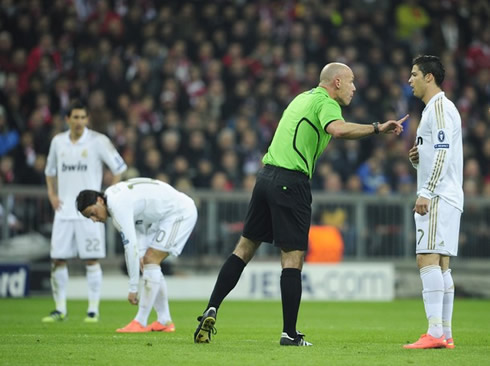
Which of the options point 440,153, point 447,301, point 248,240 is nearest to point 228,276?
point 248,240

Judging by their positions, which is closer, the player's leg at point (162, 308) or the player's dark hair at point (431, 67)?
the player's dark hair at point (431, 67)

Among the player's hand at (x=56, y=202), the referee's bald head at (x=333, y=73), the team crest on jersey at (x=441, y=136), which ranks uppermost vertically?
the referee's bald head at (x=333, y=73)

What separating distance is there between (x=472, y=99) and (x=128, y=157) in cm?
866

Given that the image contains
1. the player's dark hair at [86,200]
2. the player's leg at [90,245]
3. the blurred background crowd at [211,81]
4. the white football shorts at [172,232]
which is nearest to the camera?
the player's dark hair at [86,200]

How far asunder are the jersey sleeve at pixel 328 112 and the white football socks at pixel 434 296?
1.53 meters

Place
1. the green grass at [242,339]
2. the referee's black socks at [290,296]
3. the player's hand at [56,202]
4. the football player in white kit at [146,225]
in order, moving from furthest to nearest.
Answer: the player's hand at [56,202] → the football player in white kit at [146,225] → the referee's black socks at [290,296] → the green grass at [242,339]

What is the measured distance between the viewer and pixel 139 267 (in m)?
10.9

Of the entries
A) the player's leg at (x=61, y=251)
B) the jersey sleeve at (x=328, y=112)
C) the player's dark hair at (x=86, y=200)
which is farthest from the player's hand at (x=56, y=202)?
the jersey sleeve at (x=328, y=112)

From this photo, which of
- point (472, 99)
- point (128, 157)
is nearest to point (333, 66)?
point (128, 157)

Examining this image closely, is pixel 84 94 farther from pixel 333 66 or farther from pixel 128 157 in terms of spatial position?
pixel 333 66

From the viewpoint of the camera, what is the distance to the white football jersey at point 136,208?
34.9ft

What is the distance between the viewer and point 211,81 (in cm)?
2164

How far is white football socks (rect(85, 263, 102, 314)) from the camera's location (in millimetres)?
13164

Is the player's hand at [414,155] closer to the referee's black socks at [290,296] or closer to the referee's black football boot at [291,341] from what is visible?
the referee's black socks at [290,296]
